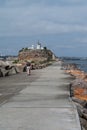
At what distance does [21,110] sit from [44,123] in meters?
2.19

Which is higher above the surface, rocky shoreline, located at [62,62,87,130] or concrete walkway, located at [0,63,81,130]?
concrete walkway, located at [0,63,81,130]

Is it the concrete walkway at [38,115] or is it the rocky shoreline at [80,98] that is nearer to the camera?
the concrete walkway at [38,115]

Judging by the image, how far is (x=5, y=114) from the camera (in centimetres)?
1093

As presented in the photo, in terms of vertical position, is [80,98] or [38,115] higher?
[38,115]

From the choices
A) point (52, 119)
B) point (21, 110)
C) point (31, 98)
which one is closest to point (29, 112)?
point (21, 110)

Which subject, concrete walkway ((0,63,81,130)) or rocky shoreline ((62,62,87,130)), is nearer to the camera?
concrete walkway ((0,63,81,130))

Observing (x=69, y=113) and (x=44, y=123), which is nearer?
(x=44, y=123)

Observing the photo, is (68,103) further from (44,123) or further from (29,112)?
(44,123)

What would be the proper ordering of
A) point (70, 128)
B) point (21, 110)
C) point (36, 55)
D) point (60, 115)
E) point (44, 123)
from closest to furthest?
1. point (70, 128)
2. point (44, 123)
3. point (60, 115)
4. point (21, 110)
5. point (36, 55)

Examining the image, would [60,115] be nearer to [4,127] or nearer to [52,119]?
[52,119]

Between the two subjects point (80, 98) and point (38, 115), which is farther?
point (80, 98)

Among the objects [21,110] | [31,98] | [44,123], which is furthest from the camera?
[31,98]

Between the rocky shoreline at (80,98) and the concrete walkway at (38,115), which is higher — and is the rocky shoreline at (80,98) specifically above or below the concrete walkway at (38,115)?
below

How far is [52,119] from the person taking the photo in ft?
33.3
